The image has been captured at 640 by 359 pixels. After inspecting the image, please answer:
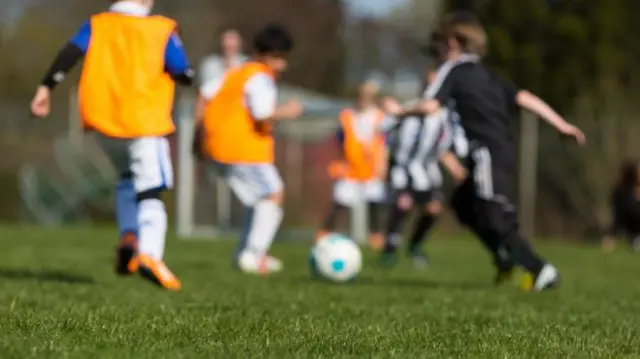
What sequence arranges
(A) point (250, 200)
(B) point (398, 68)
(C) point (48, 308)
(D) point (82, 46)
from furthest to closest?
(B) point (398, 68)
(A) point (250, 200)
(D) point (82, 46)
(C) point (48, 308)

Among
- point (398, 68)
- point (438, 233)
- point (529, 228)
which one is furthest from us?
point (398, 68)

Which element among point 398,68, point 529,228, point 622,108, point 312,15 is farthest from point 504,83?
point 312,15

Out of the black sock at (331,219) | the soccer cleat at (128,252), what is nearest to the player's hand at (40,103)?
the soccer cleat at (128,252)

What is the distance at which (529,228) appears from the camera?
21.7m

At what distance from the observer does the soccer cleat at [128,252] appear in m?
7.59

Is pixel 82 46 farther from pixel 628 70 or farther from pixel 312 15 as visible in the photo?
pixel 312 15

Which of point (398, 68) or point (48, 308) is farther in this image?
point (398, 68)

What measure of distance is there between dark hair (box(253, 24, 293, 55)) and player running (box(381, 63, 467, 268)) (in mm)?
2473

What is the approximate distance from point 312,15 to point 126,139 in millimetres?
33645

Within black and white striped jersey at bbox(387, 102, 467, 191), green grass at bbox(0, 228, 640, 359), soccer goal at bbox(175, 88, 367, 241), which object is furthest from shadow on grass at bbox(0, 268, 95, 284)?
soccer goal at bbox(175, 88, 367, 241)

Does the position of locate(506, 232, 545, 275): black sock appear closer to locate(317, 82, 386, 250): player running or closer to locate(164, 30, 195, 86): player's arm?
locate(164, 30, 195, 86): player's arm

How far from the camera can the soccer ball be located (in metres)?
8.69

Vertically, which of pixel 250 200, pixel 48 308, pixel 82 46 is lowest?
pixel 250 200

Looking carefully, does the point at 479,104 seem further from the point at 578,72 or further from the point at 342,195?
the point at 578,72
